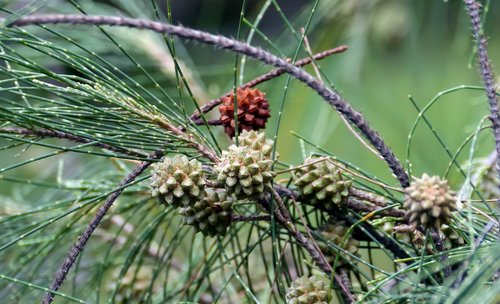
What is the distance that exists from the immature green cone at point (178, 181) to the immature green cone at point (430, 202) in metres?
0.20

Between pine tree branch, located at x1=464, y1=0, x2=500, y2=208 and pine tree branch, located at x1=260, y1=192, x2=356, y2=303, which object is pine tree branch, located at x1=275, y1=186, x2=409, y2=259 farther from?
pine tree branch, located at x1=464, y1=0, x2=500, y2=208

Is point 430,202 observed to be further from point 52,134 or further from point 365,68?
point 365,68

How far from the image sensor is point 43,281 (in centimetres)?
108

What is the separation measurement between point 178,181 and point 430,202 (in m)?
0.23

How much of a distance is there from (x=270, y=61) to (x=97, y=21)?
0.15m

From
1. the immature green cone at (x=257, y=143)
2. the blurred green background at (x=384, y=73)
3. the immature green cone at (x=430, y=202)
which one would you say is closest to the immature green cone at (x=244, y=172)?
the immature green cone at (x=257, y=143)

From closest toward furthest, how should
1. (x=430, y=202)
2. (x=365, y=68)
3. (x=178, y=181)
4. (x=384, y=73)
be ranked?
(x=430, y=202) < (x=178, y=181) < (x=365, y=68) < (x=384, y=73)

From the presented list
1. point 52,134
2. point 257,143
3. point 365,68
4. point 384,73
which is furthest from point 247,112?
point 384,73

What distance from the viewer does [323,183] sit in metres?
0.70

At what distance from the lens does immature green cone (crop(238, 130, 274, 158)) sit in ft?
2.20

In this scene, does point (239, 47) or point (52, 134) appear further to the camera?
point (52, 134)

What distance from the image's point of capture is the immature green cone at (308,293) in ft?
2.13

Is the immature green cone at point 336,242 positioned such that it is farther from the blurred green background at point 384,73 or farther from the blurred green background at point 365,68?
the blurred green background at point 384,73

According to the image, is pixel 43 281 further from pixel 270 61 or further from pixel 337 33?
pixel 337 33
